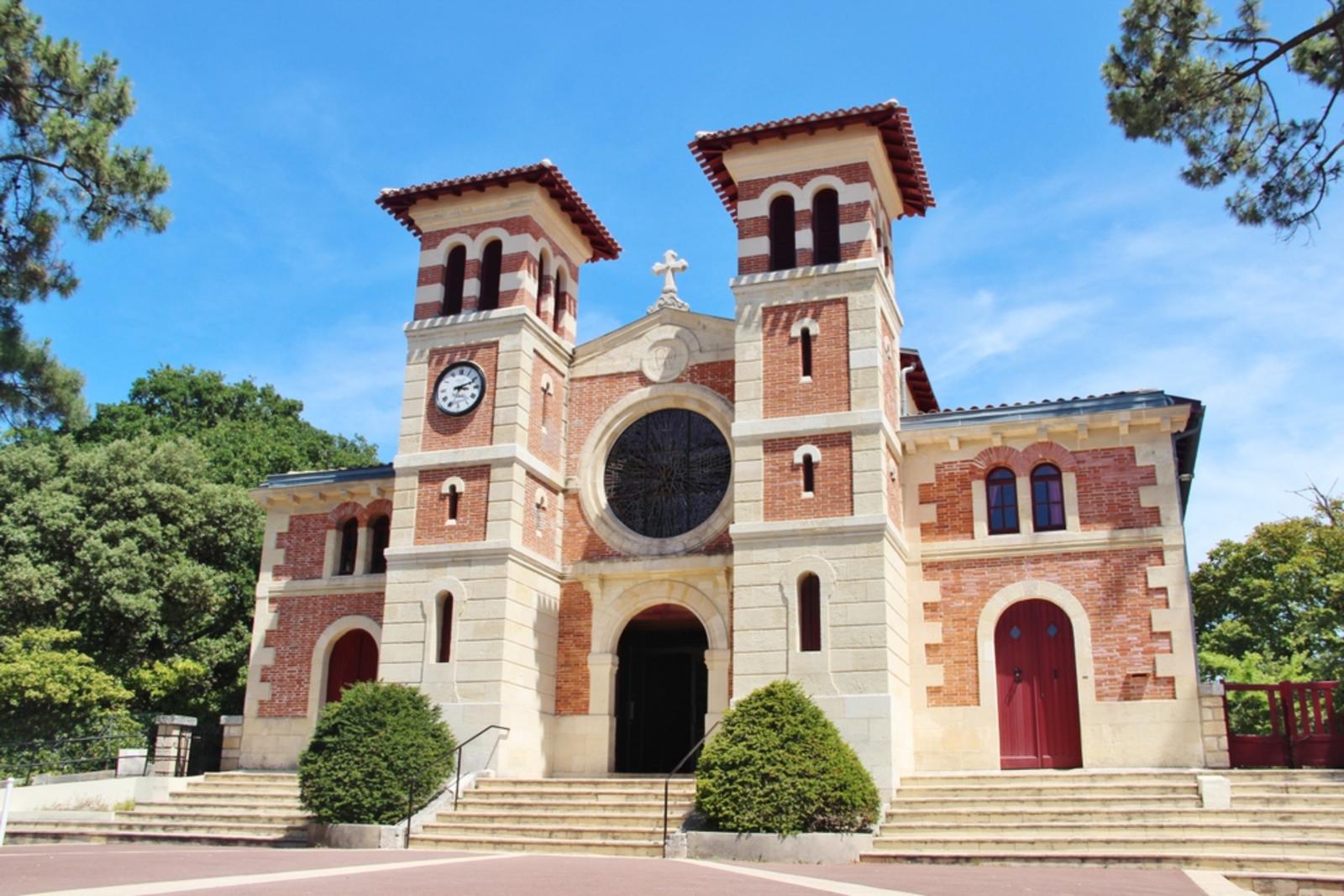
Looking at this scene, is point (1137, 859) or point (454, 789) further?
point (454, 789)

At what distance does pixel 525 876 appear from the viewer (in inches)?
434

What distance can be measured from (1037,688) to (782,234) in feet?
27.6

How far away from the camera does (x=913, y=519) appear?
20.6m

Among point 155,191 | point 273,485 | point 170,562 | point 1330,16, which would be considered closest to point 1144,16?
point 1330,16

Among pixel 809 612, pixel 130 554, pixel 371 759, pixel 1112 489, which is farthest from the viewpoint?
pixel 130 554

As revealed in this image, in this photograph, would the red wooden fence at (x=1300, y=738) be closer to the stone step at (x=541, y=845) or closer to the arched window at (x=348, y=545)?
the stone step at (x=541, y=845)

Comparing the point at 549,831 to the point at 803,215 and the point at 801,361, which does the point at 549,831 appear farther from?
the point at 803,215

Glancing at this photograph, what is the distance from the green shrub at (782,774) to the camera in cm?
1507

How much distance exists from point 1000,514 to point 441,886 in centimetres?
1301

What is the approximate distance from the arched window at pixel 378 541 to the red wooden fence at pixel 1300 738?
1471 cm

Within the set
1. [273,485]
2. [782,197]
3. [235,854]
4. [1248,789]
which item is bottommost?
[235,854]

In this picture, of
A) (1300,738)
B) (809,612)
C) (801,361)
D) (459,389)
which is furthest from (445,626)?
(1300,738)

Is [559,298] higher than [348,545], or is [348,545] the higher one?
[559,298]

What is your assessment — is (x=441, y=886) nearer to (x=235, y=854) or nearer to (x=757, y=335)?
(x=235, y=854)
